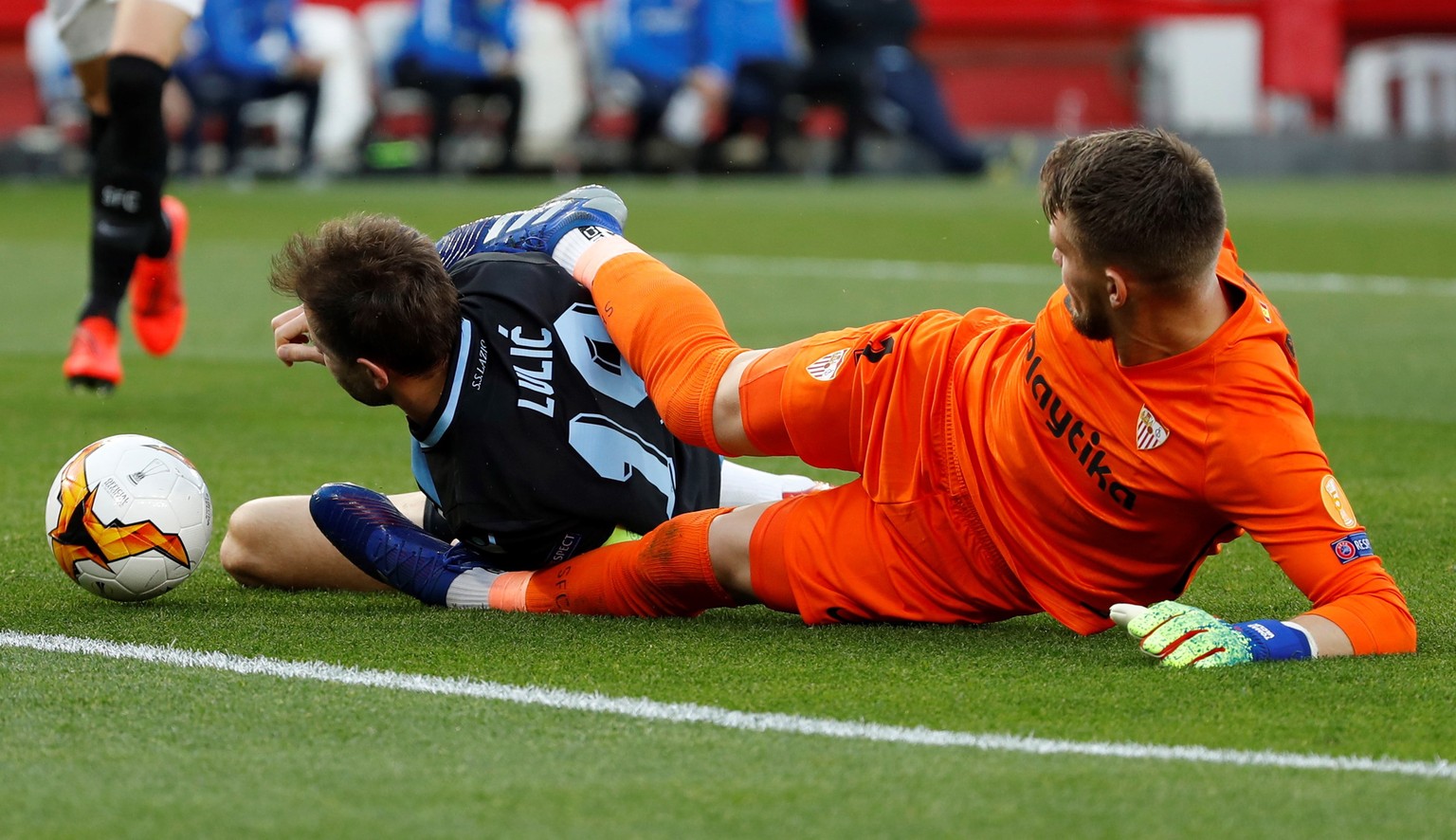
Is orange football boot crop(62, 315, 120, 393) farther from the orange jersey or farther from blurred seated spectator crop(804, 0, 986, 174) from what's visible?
blurred seated spectator crop(804, 0, 986, 174)

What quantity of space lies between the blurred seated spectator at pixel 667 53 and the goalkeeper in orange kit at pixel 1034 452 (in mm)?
15725

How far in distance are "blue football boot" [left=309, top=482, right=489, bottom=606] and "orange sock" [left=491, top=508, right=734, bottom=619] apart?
0.35 feet

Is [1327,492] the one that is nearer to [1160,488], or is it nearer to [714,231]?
[1160,488]

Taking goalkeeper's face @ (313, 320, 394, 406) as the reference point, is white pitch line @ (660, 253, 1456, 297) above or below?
below

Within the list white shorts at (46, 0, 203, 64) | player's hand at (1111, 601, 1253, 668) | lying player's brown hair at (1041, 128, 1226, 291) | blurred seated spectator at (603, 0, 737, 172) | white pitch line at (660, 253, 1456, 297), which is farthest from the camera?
blurred seated spectator at (603, 0, 737, 172)

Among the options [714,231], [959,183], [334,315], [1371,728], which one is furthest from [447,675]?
[959,183]

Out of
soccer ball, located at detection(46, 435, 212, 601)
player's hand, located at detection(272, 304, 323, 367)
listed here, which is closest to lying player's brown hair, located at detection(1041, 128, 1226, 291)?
player's hand, located at detection(272, 304, 323, 367)

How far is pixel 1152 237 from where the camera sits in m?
3.19

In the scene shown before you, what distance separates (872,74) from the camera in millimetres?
19453

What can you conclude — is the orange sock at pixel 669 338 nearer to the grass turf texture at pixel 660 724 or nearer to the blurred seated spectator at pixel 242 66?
the grass turf texture at pixel 660 724

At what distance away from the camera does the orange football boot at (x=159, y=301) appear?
6.86 metres

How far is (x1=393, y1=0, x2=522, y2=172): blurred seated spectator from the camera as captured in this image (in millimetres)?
19328

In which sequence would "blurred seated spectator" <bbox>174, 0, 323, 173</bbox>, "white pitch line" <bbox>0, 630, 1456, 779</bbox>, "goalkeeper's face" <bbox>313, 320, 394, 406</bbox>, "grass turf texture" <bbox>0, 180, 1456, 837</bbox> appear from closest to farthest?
"grass turf texture" <bbox>0, 180, 1456, 837</bbox>
"white pitch line" <bbox>0, 630, 1456, 779</bbox>
"goalkeeper's face" <bbox>313, 320, 394, 406</bbox>
"blurred seated spectator" <bbox>174, 0, 323, 173</bbox>

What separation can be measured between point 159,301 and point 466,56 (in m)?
12.8
